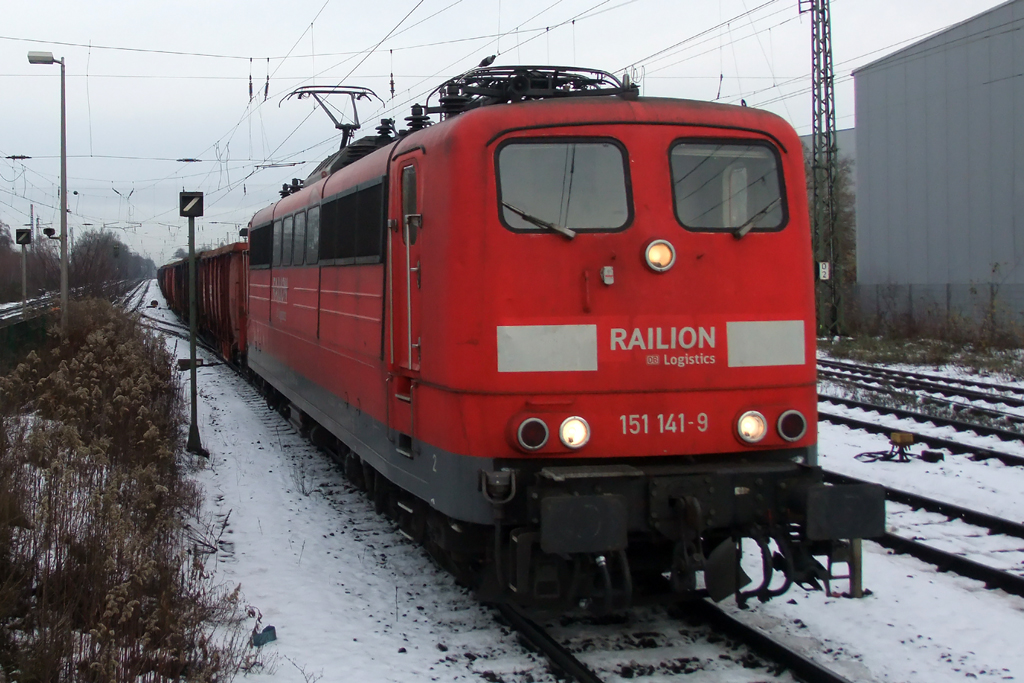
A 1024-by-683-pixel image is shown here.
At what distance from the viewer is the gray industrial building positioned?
83.1 ft

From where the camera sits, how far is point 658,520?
5.03 metres

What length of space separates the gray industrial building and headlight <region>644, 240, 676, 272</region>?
20.7m

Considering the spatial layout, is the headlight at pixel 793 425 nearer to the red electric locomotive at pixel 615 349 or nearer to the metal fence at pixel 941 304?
the red electric locomotive at pixel 615 349

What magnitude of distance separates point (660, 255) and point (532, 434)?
124 cm

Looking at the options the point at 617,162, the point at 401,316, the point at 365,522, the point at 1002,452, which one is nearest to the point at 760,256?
the point at 617,162

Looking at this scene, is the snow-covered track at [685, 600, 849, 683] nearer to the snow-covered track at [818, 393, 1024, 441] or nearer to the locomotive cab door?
the locomotive cab door

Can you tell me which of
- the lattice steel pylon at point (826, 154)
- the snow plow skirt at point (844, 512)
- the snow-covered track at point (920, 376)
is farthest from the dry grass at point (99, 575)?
the lattice steel pylon at point (826, 154)

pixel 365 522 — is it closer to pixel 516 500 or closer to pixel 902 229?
pixel 516 500

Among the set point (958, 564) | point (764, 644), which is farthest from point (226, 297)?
point (764, 644)

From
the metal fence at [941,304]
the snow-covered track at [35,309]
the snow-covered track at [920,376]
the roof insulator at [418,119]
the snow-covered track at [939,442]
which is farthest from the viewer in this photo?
the metal fence at [941,304]

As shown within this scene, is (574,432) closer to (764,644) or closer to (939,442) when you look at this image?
(764,644)

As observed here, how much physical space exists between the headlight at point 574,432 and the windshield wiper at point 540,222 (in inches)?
40.2

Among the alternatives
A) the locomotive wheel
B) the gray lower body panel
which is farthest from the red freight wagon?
the gray lower body panel

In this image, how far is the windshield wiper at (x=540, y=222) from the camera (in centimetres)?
525
